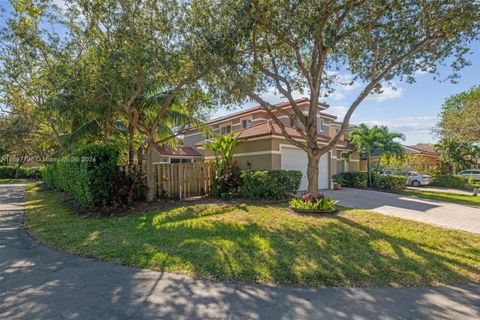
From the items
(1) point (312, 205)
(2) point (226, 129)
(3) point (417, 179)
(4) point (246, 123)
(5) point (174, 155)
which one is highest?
(4) point (246, 123)

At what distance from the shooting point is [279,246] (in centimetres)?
620

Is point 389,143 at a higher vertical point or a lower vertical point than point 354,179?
higher

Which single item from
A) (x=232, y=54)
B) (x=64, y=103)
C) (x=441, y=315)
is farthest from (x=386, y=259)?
(x=64, y=103)

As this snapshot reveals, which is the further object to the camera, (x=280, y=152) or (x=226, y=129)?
(x=226, y=129)

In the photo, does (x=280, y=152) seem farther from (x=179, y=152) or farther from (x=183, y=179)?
(x=179, y=152)

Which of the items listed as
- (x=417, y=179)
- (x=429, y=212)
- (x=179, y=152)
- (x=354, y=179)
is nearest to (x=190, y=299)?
(x=429, y=212)

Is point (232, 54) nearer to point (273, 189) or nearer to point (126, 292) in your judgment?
point (273, 189)

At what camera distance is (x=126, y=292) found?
165 inches

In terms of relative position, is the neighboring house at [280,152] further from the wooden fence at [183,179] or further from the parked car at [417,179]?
the parked car at [417,179]

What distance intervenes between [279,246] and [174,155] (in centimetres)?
2357

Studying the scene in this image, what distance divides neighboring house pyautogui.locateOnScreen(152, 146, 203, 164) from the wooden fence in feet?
48.1

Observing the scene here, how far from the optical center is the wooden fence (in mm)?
12828

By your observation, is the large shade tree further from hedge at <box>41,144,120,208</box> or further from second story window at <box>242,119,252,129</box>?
second story window at <box>242,119,252,129</box>

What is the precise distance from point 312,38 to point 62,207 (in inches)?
495
